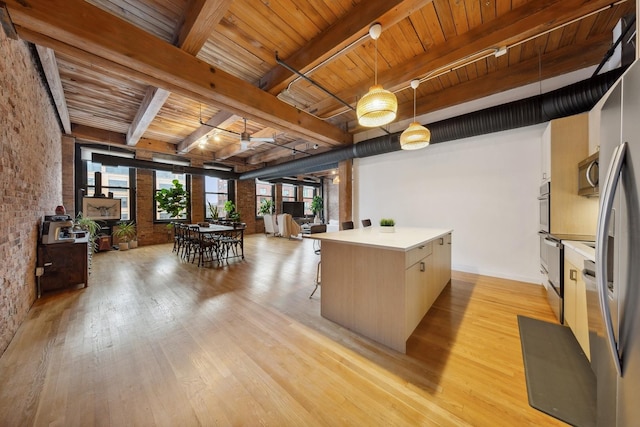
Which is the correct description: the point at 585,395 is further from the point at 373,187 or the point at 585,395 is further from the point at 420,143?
the point at 373,187

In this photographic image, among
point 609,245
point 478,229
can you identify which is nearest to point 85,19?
point 609,245

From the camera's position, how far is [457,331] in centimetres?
219

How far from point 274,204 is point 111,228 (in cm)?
575

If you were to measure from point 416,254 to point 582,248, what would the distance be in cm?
124

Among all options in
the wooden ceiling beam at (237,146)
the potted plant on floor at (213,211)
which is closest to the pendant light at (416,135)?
the wooden ceiling beam at (237,146)

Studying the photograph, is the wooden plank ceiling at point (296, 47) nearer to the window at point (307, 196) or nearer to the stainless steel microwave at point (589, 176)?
the stainless steel microwave at point (589, 176)

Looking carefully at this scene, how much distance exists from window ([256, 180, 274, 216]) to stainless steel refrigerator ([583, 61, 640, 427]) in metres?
9.98

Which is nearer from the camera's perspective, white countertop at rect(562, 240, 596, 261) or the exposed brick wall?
white countertop at rect(562, 240, 596, 261)

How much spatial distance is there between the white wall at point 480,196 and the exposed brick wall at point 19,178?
208 inches

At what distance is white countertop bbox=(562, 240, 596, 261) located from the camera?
A: 5.21 ft

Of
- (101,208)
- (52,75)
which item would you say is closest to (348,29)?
(52,75)

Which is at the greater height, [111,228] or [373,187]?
[373,187]

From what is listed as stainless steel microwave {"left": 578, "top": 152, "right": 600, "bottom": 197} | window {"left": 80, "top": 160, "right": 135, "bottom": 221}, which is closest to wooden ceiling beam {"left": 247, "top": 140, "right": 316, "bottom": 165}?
window {"left": 80, "top": 160, "right": 135, "bottom": 221}

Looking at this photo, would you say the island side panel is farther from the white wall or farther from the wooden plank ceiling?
the white wall
